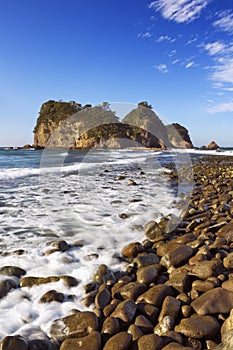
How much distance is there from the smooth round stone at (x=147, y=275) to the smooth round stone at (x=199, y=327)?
69cm

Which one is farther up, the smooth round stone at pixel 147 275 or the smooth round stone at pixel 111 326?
the smooth round stone at pixel 147 275

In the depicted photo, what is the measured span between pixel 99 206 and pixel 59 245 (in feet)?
8.18

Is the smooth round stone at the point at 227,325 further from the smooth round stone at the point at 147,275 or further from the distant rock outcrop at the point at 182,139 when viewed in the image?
the distant rock outcrop at the point at 182,139

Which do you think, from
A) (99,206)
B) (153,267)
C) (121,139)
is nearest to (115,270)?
(153,267)

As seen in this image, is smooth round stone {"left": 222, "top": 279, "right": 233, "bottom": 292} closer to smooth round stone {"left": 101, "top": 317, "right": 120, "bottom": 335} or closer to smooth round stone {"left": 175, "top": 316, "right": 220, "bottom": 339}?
smooth round stone {"left": 175, "top": 316, "right": 220, "bottom": 339}

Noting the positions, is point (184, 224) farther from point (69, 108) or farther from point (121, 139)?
point (69, 108)

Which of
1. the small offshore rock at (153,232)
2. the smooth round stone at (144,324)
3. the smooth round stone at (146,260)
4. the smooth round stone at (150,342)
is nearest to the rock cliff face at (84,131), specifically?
the small offshore rock at (153,232)

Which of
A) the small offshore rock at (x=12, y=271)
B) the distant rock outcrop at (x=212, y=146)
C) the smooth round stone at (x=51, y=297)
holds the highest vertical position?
the distant rock outcrop at (x=212, y=146)

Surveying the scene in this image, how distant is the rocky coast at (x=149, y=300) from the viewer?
1823mm

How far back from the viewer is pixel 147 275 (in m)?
2.65

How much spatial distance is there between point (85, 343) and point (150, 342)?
47 centimetres

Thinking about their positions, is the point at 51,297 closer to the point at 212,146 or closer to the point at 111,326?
the point at 111,326

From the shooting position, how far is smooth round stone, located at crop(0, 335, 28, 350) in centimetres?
179

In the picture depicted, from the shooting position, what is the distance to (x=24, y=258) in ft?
10.5
